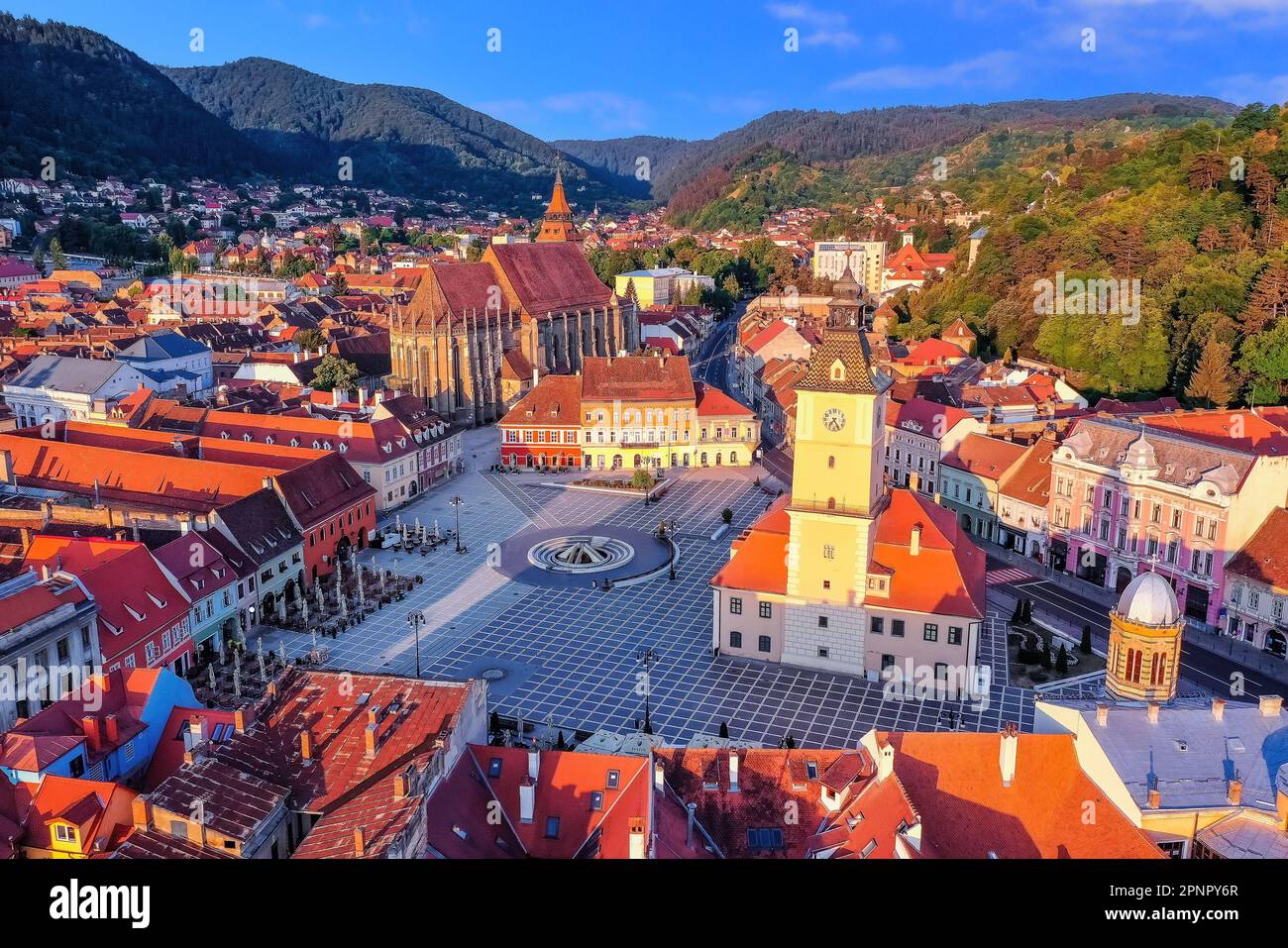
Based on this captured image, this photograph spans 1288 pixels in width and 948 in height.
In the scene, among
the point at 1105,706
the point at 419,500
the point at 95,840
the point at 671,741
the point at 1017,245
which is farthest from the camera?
the point at 1017,245

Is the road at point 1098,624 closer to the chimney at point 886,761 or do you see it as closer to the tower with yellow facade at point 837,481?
the tower with yellow facade at point 837,481

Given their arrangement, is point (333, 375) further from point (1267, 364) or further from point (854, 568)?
point (1267, 364)

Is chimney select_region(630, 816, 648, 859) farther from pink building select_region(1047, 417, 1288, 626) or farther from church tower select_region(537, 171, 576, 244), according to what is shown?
church tower select_region(537, 171, 576, 244)

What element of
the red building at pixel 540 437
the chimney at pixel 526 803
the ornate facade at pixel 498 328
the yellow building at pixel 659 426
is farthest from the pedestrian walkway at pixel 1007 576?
the ornate facade at pixel 498 328

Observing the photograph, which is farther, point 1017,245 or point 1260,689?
point 1017,245
